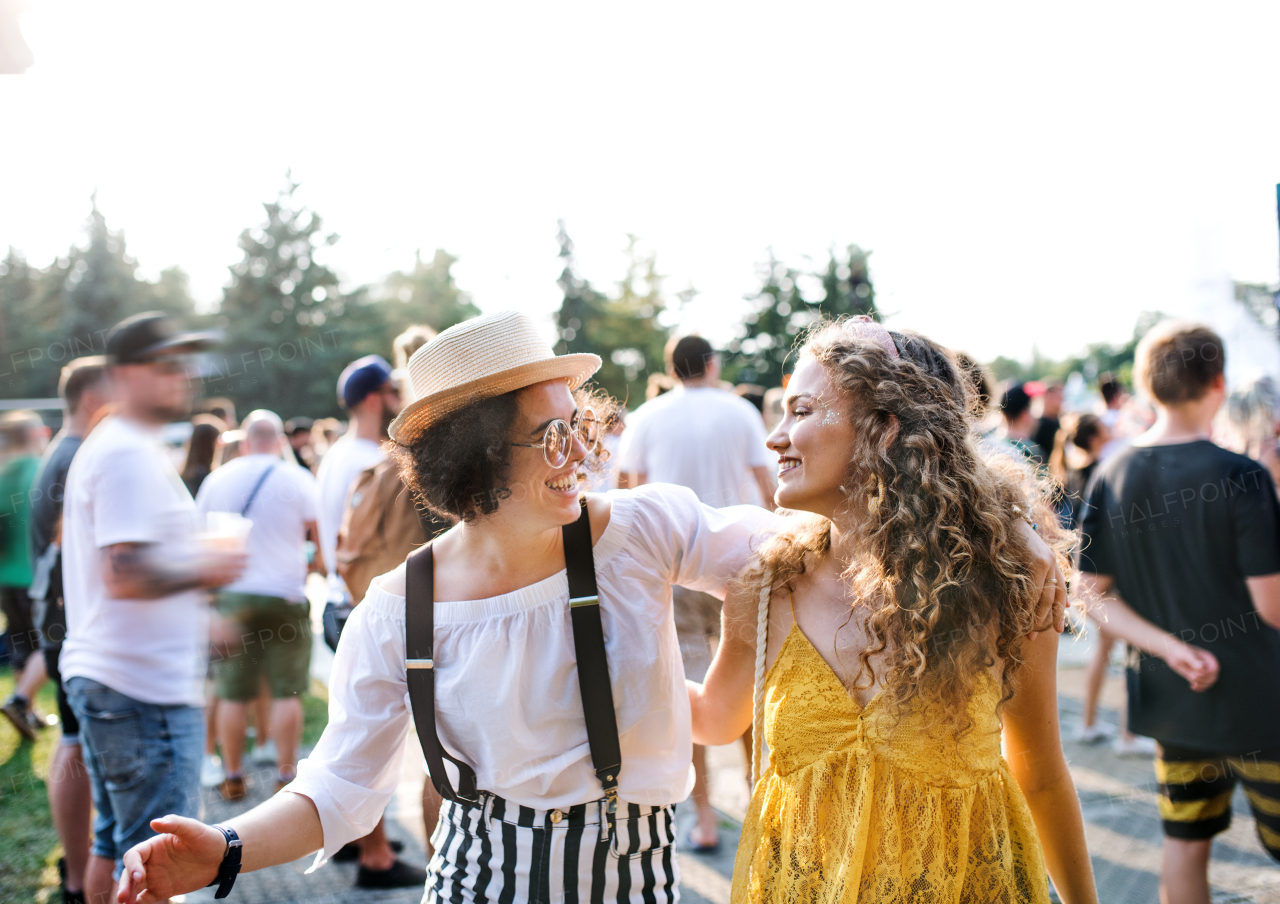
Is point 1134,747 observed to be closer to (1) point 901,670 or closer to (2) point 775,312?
(1) point 901,670

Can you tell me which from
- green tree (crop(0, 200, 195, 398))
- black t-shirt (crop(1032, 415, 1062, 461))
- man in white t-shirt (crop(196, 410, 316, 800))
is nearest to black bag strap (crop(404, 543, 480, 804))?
man in white t-shirt (crop(196, 410, 316, 800))

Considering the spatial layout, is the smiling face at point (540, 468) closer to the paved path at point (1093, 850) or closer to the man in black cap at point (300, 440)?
the paved path at point (1093, 850)

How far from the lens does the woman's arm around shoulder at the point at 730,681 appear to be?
1748mm

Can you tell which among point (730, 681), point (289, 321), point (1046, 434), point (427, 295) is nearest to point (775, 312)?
point (427, 295)

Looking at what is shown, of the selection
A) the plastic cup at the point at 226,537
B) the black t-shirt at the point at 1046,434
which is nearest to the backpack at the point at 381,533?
the plastic cup at the point at 226,537

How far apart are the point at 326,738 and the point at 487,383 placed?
81 centimetres

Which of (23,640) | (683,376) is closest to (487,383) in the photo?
(683,376)

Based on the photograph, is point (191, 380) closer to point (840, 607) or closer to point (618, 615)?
point (618, 615)

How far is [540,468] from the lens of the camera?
5.50 ft

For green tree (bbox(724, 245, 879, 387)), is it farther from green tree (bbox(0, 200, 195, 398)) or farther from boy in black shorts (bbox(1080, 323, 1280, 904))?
boy in black shorts (bbox(1080, 323, 1280, 904))

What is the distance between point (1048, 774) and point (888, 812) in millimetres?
375

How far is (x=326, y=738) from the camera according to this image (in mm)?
1739

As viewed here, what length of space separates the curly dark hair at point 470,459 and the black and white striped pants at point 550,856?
611 millimetres

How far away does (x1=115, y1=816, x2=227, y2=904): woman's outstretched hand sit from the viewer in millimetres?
1449
